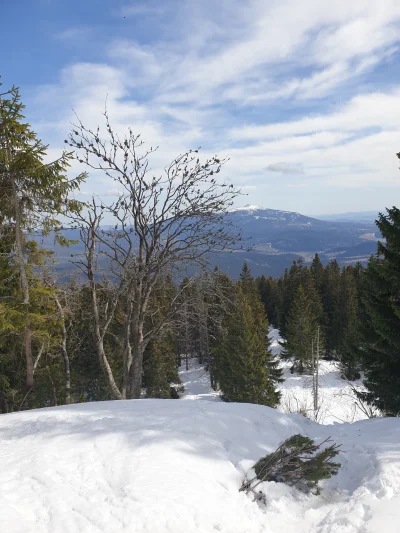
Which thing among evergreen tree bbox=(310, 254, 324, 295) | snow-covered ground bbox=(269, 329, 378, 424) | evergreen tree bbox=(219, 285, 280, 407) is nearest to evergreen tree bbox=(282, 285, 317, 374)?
snow-covered ground bbox=(269, 329, 378, 424)

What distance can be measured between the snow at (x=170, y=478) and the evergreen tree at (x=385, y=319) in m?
4.48

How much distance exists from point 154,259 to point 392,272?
23.9 feet

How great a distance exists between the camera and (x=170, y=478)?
430cm

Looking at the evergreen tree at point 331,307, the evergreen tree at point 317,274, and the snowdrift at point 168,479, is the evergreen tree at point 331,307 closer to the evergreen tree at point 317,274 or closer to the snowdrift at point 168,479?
the evergreen tree at point 317,274

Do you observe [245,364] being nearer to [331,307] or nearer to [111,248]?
[111,248]

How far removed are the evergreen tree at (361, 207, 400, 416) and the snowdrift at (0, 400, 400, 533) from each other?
4.46 metres

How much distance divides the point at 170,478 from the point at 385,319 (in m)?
8.66

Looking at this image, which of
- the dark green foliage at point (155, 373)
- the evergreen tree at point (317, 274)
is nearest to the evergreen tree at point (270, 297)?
the evergreen tree at point (317, 274)

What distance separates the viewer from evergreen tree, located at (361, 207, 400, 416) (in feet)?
33.4

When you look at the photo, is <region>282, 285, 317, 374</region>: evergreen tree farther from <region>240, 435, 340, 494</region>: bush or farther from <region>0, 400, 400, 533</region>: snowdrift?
<region>240, 435, 340, 494</region>: bush

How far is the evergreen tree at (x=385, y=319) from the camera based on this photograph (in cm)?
1018

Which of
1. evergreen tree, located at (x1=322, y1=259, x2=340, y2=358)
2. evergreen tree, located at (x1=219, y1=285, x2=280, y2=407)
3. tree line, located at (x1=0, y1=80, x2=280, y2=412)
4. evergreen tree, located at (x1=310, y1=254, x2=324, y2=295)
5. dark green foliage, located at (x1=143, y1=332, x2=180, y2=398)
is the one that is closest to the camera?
tree line, located at (x1=0, y1=80, x2=280, y2=412)

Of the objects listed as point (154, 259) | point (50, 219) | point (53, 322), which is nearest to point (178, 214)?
Answer: point (154, 259)

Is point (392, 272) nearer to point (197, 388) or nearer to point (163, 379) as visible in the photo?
point (163, 379)
